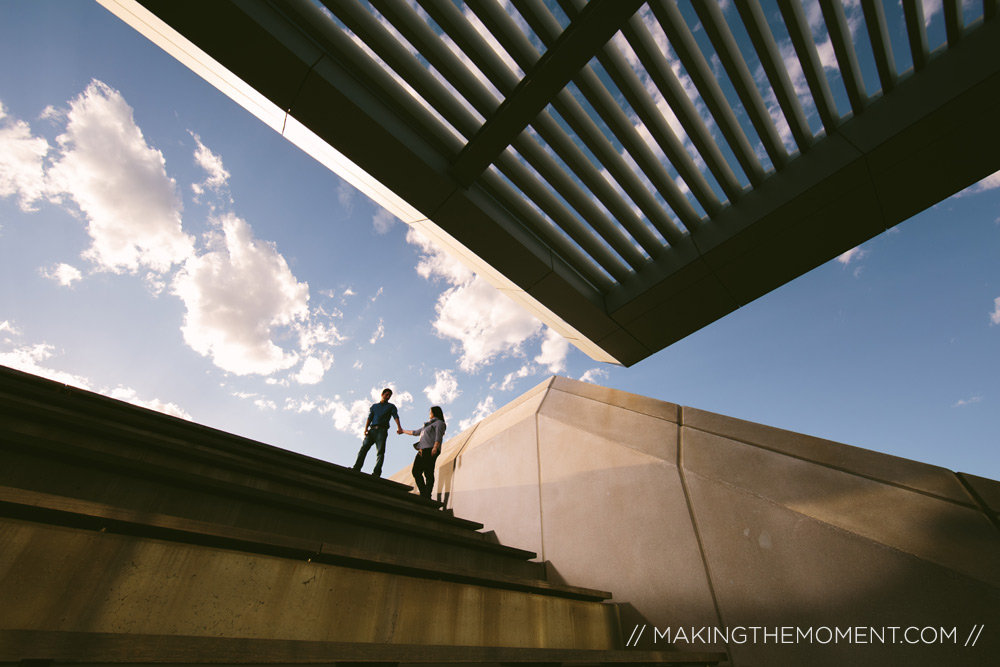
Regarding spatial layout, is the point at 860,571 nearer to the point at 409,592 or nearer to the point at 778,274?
the point at 409,592

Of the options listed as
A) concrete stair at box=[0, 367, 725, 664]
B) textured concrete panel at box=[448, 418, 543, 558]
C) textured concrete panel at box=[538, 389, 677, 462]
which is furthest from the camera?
textured concrete panel at box=[448, 418, 543, 558]

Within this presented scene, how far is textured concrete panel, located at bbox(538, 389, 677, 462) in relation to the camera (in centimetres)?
304

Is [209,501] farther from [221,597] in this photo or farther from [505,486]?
[505,486]

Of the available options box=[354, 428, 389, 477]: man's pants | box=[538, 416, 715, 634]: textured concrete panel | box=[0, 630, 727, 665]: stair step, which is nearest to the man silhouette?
box=[354, 428, 389, 477]: man's pants

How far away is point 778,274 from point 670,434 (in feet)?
8.30

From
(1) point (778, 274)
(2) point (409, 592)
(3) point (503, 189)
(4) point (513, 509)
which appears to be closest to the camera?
(2) point (409, 592)

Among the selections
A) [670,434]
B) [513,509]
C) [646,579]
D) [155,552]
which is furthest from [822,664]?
[155,552]

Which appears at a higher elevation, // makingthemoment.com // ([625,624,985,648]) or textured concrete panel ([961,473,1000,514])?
textured concrete panel ([961,473,1000,514])

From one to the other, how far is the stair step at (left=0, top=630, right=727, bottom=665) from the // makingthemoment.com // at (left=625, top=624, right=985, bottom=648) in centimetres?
114

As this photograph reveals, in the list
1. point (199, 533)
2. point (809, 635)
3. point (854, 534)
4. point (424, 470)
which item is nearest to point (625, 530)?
point (809, 635)

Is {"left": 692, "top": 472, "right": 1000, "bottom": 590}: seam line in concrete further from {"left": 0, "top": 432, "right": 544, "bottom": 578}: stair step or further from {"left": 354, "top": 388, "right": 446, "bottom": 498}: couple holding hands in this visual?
{"left": 354, "top": 388, "right": 446, "bottom": 498}: couple holding hands

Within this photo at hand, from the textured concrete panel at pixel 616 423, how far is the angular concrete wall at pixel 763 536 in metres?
0.01

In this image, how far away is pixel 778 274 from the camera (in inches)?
174

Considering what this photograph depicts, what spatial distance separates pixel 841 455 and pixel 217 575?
293 cm
